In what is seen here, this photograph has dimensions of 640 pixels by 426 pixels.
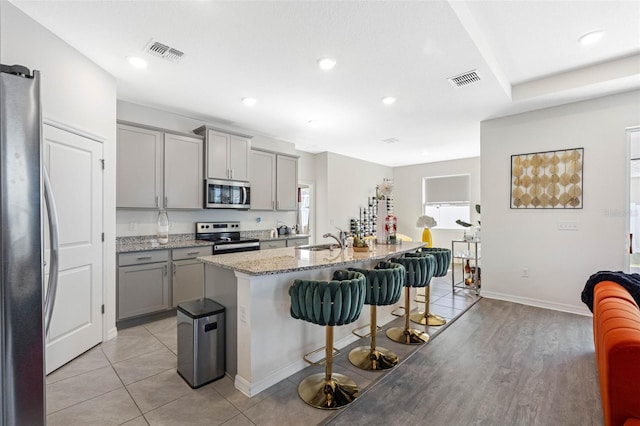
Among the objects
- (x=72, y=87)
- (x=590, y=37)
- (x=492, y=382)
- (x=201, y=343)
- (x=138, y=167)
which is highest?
(x=590, y=37)

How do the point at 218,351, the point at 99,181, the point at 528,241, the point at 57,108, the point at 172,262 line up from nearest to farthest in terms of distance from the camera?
the point at 218,351
the point at 57,108
the point at 99,181
the point at 172,262
the point at 528,241

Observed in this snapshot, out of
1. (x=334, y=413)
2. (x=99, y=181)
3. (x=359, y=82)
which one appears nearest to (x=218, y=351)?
(x=334, y=413)

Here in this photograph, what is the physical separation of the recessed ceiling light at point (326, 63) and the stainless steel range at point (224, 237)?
101 inches

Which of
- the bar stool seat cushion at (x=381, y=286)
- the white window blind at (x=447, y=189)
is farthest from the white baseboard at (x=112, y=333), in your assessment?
the white window blind at (x=447, y=189)

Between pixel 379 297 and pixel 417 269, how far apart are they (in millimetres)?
698

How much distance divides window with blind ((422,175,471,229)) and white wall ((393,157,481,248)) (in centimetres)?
12

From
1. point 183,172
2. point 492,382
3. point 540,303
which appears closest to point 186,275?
point 183,172

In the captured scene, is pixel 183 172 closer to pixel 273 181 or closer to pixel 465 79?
pixel 273 181

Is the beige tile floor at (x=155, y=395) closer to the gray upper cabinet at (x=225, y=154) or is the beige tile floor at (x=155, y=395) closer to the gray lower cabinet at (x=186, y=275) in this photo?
the gray lower cabinet at (x=186, y=275)

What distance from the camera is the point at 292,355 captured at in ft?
7.68

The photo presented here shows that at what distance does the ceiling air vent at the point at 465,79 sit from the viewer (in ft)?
9.87

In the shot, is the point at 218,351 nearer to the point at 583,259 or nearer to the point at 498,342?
the point at 498,342

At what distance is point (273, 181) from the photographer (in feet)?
17.4

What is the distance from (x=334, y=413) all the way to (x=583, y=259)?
3851 millimetres
